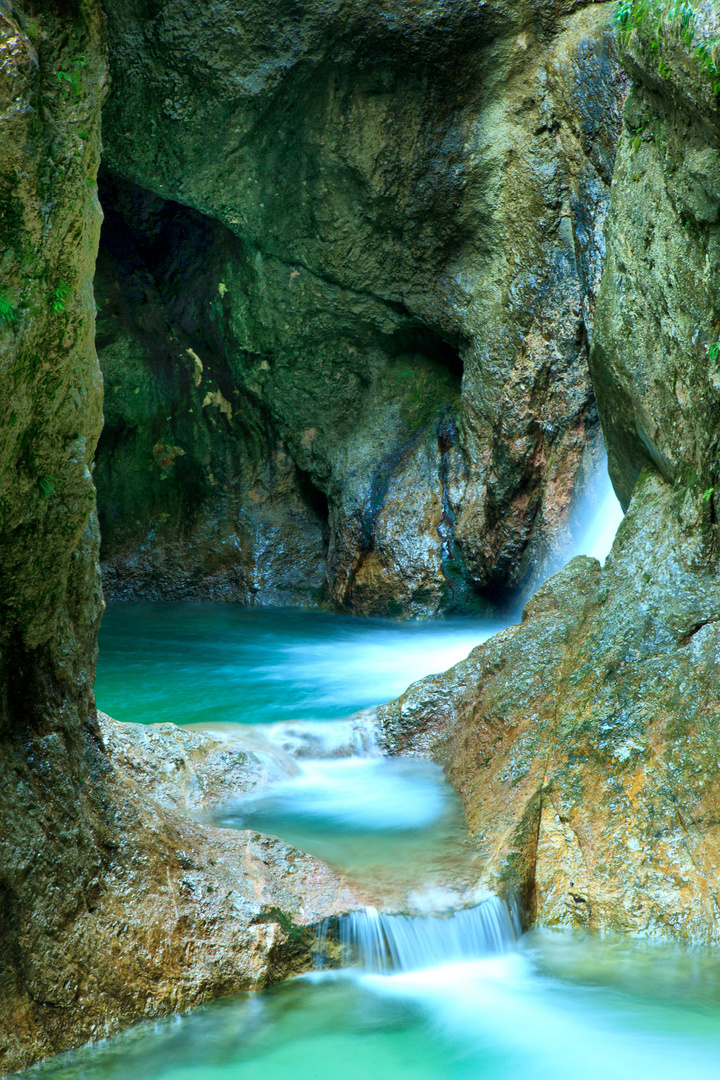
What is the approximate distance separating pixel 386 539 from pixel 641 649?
7.57 m

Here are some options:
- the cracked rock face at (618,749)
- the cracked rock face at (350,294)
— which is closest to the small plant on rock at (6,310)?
the cracked rock face at (618,749)

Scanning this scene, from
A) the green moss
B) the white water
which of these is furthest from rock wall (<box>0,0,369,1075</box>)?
the white water

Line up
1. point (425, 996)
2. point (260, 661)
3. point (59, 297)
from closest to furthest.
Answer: point (59, 297), point (425, 996), point (260, 661)

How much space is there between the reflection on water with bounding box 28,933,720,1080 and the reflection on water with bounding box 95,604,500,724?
3.97 metres

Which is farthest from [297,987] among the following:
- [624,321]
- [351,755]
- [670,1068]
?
[624,321]

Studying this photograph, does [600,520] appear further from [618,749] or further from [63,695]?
[63,695]

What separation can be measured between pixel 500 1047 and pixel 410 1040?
349 mm

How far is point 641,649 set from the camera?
4.64 metres

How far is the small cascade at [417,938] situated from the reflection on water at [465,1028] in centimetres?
6

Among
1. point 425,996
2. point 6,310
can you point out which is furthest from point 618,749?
point 6,310

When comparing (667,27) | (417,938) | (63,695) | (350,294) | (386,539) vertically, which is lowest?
(417,938)

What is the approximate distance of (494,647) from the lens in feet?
19.5

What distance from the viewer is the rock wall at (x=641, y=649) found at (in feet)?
13.5

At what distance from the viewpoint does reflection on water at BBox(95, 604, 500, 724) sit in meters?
8.34
